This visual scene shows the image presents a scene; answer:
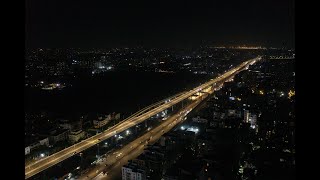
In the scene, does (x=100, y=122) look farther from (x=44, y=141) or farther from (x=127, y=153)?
(x=127, y=153)

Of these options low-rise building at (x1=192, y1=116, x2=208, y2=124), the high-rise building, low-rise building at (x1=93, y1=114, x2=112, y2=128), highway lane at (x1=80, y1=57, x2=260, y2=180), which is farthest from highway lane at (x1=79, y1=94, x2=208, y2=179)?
the high-rise building

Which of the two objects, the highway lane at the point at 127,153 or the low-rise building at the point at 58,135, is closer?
the highway lane at the point at 127,153

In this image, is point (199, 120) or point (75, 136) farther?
point (199, 120)

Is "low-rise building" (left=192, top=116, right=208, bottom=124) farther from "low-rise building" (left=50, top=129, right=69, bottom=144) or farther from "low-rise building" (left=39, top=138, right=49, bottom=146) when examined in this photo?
"low-rise building" (left=39, top=138, right=49, bottom=146)

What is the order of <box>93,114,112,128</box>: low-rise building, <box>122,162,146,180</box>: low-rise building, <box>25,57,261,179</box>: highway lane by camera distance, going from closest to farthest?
<box>122,162,146,180</box>: low-rise building, <box>25,57,261,179</box>: highway lane, <box>93,114,112,128</box>: low-rise building

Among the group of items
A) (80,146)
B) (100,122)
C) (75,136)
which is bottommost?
(80,146)

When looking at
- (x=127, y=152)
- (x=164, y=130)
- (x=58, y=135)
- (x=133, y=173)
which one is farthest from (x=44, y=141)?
(x=164, y=130)

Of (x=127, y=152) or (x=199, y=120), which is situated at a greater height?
(x=199, y=120)

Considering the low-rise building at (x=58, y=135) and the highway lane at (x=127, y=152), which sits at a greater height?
the low-rise building at (x=58, y=135)

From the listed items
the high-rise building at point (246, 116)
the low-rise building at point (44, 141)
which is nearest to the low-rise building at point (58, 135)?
the low-rise building at point (44, 141)

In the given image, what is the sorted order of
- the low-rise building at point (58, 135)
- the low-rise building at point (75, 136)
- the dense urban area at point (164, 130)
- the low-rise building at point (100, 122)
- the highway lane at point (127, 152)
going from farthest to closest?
the low-rise building at point (100, 122) → the low-rise building at point (75, 136) → the low-rise building at point (58, 135) → the highway lane at point (127, 152) → the dense urban area at point (164, 130)

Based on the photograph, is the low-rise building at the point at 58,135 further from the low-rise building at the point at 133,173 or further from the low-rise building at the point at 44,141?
the low-rise building at the point at 133,173

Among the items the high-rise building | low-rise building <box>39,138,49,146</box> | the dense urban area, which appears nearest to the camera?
the dense urban area
